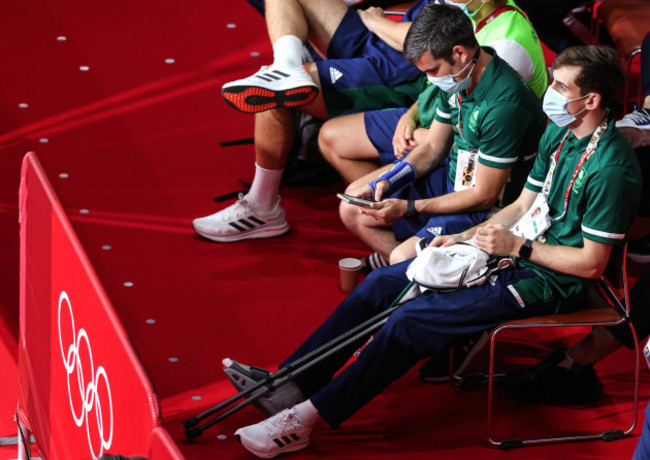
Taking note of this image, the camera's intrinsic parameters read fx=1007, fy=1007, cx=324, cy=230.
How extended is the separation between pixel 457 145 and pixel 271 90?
0.86 metres

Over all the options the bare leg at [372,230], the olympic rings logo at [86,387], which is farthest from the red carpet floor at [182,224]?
the olympic rings logo at [86,387]

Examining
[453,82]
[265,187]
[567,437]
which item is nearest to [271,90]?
[265,187]

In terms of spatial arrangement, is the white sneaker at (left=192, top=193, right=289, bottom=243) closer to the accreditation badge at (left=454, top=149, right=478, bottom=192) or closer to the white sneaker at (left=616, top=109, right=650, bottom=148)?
the accreditation badge at (left=454, top=149, right=478, bottom=192)

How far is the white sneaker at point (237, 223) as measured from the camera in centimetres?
473

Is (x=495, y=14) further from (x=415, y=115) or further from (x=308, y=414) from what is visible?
(x=308, y=414)

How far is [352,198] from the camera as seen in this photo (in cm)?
392

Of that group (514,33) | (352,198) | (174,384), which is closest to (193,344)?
(174,384)

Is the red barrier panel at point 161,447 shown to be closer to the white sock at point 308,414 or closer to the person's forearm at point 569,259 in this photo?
the white sock at point 308,414

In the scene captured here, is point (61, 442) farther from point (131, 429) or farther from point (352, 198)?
point (352, 198)

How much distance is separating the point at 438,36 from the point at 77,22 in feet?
11.8

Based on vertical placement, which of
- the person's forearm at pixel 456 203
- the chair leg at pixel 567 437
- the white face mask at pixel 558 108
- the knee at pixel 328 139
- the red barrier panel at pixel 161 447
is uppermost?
the red barrier panel at pixel 161 447

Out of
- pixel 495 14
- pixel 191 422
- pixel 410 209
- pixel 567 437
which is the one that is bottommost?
pixel 567 437

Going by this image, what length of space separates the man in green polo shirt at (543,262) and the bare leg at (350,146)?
45.1 inches

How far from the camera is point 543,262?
10.9 feet
